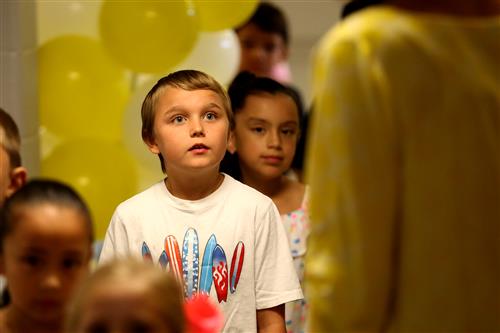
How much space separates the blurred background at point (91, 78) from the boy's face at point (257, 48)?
41.9 inches

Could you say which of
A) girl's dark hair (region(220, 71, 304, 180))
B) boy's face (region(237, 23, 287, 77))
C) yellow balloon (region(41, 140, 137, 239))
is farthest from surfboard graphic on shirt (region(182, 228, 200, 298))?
boy's face (region(237, 23, 287, 77))

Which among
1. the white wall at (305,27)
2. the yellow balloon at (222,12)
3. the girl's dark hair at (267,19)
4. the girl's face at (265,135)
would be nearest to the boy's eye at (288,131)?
the girl's face at (265,135)

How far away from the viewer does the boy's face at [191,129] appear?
99.0 inches

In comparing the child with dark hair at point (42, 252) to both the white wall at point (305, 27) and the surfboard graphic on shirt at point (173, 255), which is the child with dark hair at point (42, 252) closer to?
the surfboard graphic on shirt at point (173, 255)

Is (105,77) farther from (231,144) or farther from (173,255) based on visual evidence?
(173,255)

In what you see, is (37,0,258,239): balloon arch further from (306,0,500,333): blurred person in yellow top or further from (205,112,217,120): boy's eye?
(306,0,500,333): blurred person in yellow top

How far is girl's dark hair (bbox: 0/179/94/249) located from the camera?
6.48 ft

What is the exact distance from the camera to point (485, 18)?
1.57m

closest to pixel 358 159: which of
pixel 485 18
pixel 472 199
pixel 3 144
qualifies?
pixel 472 199

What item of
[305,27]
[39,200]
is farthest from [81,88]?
[305,27]

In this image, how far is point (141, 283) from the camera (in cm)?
164

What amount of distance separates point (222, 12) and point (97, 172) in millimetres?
659

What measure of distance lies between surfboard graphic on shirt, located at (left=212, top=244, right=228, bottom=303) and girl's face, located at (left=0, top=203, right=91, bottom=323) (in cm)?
52

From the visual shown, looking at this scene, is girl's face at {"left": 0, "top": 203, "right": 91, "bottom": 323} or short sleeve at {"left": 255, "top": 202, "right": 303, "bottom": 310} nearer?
girl's face at {"left": 0, "top": 203, "right": 91, "bottom": 323}
